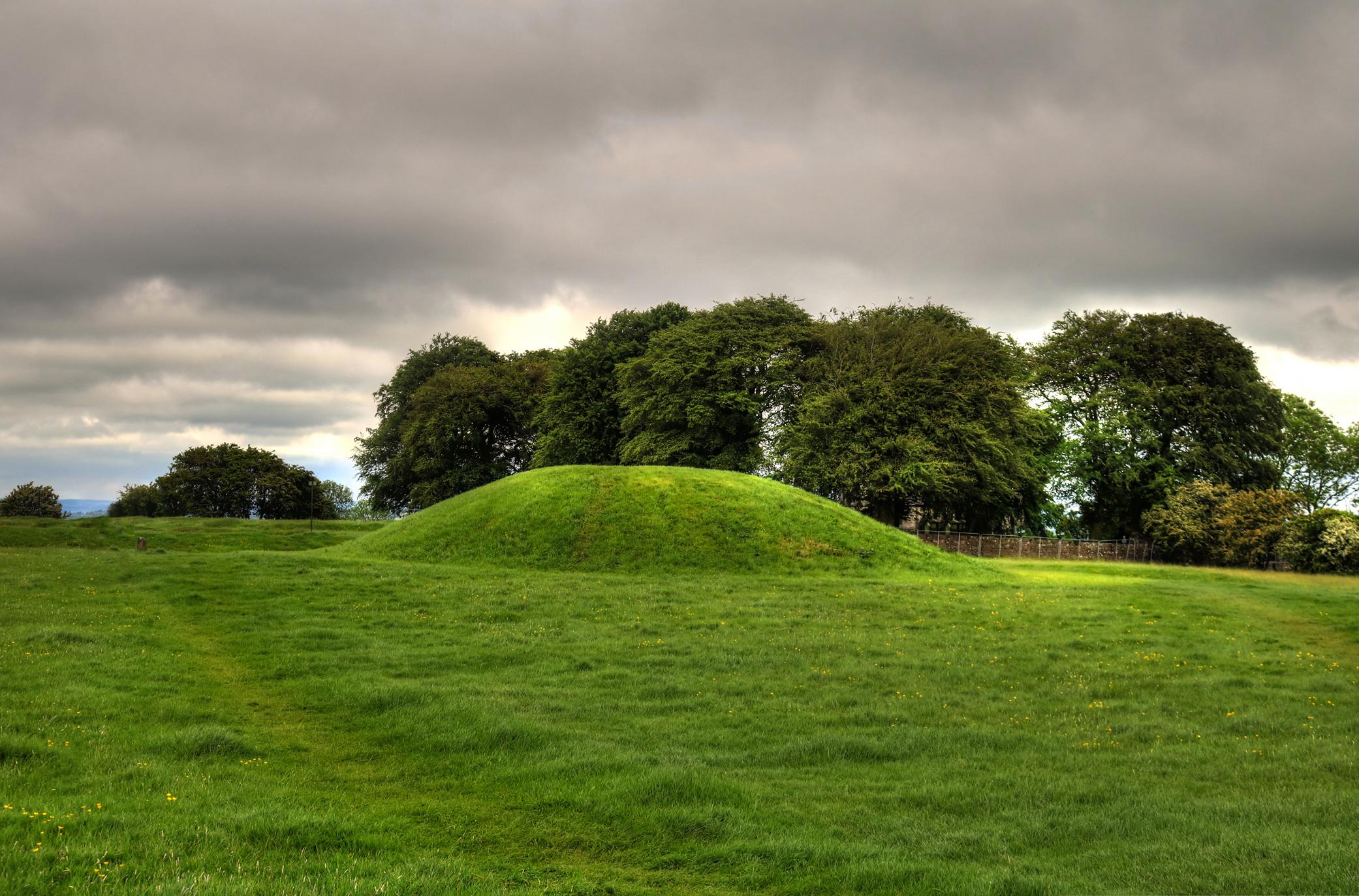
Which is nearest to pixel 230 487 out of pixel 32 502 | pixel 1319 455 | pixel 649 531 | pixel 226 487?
pixel 226 487

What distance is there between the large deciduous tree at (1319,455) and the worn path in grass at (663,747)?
68092mm

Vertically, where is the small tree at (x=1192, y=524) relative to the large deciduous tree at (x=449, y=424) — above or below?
below

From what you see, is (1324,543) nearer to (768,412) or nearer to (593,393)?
(768,412)

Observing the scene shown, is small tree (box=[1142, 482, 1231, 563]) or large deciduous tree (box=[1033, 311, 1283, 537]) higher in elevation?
large deciduous tree (box=[1033, 311, 1283, 537])

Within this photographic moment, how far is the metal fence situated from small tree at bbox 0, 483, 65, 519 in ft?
268

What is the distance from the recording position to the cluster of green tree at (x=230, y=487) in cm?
8969

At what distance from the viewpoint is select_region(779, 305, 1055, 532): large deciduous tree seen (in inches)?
2224

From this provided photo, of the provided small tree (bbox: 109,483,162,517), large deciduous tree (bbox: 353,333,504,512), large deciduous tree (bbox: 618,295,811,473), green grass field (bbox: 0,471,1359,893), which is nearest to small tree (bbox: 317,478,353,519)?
small tree (bbox: 109,483,162,517)

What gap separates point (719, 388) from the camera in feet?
211

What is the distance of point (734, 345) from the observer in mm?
65500

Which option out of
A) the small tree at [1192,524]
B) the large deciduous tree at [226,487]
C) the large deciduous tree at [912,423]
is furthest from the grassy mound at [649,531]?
the large deciduous tree at [226,487]

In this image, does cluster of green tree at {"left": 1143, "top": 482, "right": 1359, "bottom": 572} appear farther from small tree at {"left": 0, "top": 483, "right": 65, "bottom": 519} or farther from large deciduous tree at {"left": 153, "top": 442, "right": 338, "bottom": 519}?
small tree at {"left": 0, "top": 483, "right": 65, "bottom": 519}

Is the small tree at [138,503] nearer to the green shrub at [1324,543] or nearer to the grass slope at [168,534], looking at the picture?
the grass slope at [168,534]

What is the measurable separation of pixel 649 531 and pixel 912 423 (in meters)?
26.8
